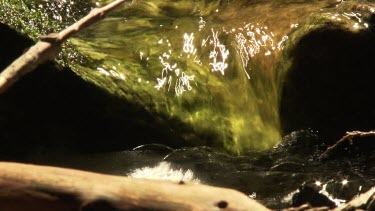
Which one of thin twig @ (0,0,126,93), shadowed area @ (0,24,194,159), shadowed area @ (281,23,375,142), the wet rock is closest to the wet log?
thin twig @ (0,0,126,93)

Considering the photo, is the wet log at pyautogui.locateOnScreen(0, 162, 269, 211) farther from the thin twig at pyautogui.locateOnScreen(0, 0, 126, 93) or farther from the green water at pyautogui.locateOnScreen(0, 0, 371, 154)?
the green water at pyautogui.locateOnScreen(0, 0, 371, 154)

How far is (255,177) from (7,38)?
7.14 feet

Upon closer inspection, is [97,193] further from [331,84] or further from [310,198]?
[331,84]

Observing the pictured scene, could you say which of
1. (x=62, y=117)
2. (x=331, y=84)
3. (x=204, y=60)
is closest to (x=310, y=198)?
(x=331, y=84)

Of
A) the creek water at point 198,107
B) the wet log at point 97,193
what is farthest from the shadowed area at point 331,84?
the wet log at point 97,193

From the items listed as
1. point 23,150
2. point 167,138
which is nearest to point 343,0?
point 167,138

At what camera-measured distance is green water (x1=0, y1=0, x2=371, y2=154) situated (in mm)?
5137

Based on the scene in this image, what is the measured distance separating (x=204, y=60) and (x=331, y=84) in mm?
1200

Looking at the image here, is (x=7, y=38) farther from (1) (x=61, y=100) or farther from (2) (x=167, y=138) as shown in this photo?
(2) (x=167, y=138)

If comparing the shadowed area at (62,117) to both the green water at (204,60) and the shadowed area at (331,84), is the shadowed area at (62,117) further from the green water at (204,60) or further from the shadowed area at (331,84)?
the shadowed area at (331,84)

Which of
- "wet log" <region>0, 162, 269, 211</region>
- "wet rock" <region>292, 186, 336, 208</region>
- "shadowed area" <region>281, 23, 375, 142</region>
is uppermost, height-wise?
"shadowed area" <region>281, 23, 375, 142</region>

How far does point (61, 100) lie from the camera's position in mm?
4789

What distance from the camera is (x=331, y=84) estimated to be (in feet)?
17.2

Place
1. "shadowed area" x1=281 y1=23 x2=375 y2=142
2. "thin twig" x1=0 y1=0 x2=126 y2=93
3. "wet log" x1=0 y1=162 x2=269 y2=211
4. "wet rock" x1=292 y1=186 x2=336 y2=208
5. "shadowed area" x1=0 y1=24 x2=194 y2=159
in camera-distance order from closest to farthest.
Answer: "wet log" x1=0 y1=162 x2=269 y2=211 → "thin twig" x1=0 y1=0 x2=126 y2=93 → "wet rock" x1=292 y1=186 x2=336 y2=208 → "shadowed area" x1=0 y1=24 x2=194 y2=159 → "shadowed area" x1=281 y1=23 x2=375 y2=142
